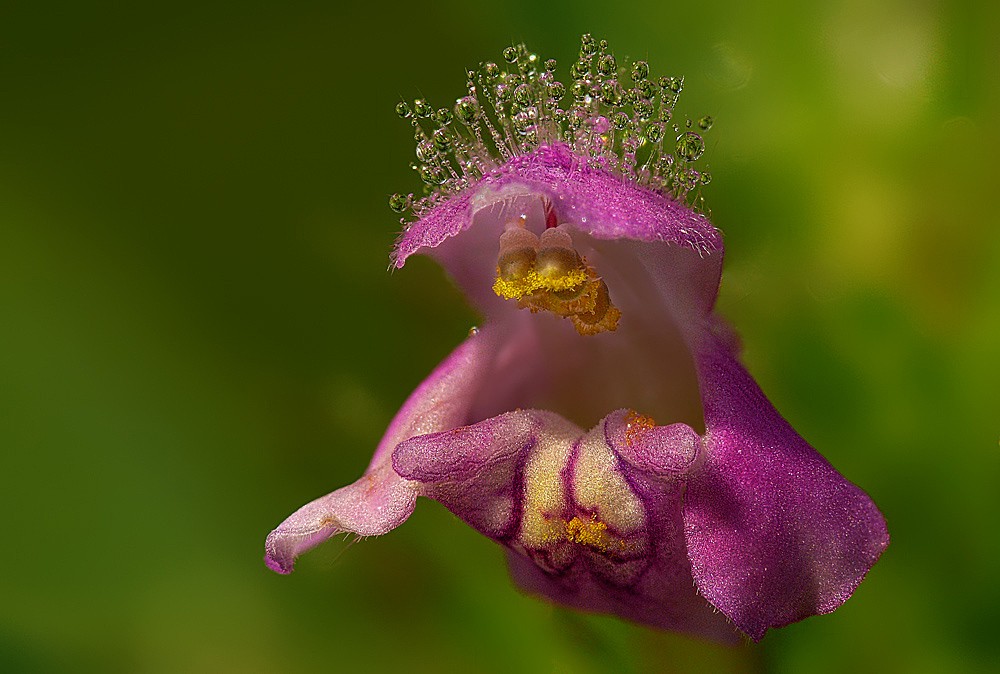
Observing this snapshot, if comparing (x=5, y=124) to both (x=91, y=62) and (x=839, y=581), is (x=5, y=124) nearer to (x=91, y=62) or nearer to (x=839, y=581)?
(x=91, y=62)

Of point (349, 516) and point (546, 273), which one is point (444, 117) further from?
point (349, 516)

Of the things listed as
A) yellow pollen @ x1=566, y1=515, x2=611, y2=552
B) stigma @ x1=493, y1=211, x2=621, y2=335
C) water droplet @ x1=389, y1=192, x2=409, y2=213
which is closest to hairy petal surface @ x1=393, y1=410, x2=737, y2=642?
yellow pollen @ x1=566, y1=515, x2=611, y2=552

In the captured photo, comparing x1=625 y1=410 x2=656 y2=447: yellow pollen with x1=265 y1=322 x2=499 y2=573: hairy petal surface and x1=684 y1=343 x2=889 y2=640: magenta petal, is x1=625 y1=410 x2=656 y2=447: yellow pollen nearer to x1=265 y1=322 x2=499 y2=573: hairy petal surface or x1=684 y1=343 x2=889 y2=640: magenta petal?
x1=684 y1=343 x2=889 y2=640: magenta petal

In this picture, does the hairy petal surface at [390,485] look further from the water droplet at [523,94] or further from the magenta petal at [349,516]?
the water droplet at [523,94]

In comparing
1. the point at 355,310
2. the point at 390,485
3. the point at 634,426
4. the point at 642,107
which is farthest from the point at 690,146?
the point at 355,310

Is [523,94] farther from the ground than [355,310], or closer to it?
farther from the ground

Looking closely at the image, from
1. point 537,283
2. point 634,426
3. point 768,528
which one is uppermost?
point 537,283

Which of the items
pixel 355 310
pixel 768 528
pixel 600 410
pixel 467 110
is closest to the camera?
pixel 768 528
